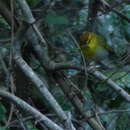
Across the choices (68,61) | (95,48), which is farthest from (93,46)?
(68,61)

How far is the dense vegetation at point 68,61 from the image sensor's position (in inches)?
96.7

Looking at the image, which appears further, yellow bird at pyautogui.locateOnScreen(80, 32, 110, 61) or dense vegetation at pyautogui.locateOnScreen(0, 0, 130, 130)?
yellow bird at pyautogui.locateOnScreen(80, 32, 110, 61)

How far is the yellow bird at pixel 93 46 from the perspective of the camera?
3195 millimetres

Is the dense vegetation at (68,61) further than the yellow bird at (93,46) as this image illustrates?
No

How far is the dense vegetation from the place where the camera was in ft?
8.06

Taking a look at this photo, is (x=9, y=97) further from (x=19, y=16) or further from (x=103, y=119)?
(x=103, y=119)

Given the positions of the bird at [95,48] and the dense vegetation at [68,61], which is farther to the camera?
the bird at [95,48]

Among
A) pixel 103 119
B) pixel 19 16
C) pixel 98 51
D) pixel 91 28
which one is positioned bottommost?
pixel 103 119

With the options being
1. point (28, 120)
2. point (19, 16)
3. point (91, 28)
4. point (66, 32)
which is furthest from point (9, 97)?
point (91, 28)

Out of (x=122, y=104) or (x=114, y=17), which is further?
(x=114, y=17)

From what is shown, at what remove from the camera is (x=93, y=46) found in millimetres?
3348

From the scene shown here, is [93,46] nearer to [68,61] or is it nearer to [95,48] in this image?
[95,48]

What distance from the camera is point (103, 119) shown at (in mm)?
2994

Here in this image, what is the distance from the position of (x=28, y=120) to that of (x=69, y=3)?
3.38ft
